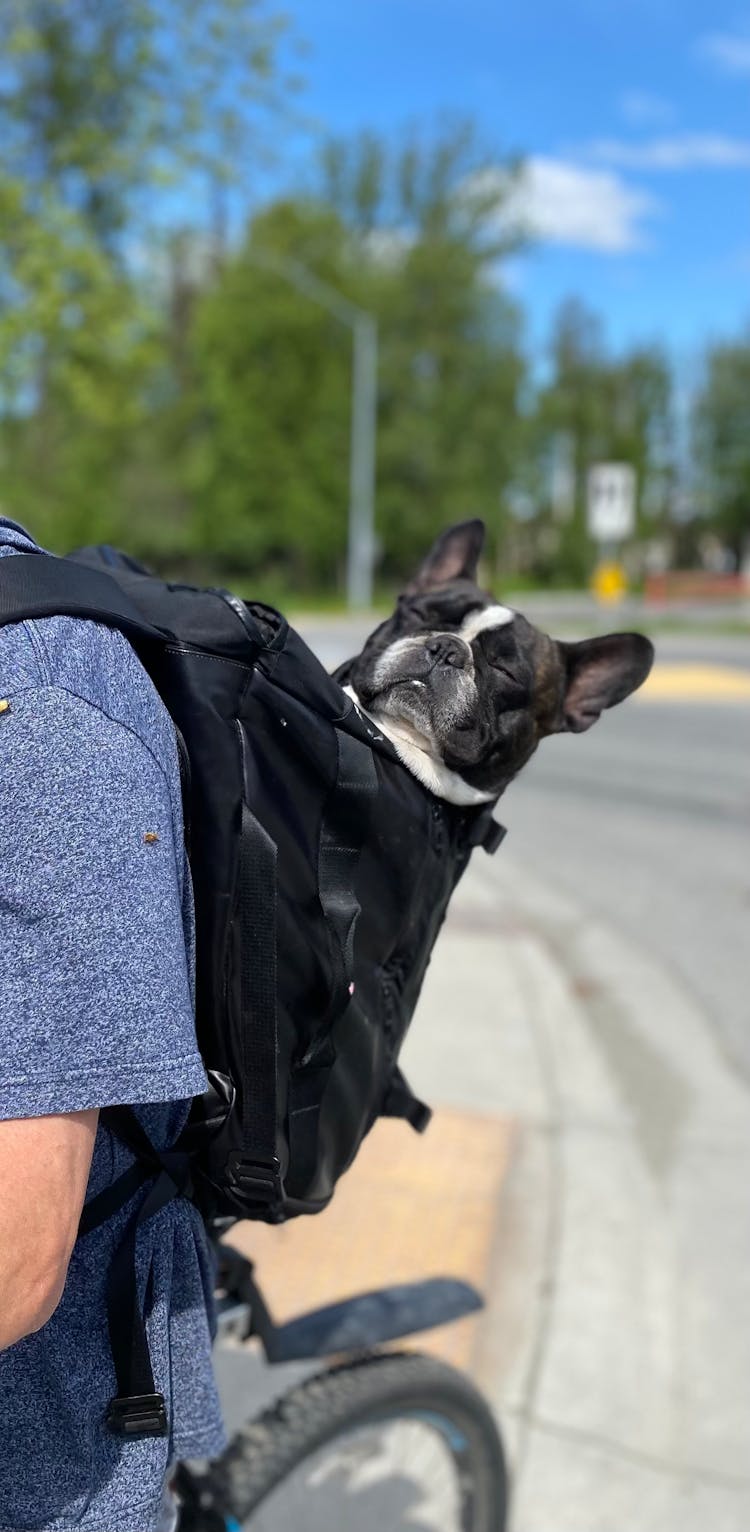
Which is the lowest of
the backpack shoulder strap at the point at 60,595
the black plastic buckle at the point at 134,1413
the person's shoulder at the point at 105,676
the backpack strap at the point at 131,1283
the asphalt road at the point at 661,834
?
the asphalt road at the point at 661,834

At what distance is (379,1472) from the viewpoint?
2111mm

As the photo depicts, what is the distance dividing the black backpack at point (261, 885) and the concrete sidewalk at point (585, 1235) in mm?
1790

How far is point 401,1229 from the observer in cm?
340

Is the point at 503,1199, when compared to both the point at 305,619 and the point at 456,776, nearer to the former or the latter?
the point at 456,776

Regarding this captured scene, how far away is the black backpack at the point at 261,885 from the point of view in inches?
43.8

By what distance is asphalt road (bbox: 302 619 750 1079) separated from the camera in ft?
19.6

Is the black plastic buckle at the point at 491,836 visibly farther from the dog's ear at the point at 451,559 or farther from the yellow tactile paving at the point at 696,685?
the yellow tactile paving at the point at 696,685

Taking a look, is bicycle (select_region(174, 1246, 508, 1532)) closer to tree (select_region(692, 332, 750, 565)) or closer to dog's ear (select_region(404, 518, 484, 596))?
dog's ear (select_region(404, 518, 484, 596))

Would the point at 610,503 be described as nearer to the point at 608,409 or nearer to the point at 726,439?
the point at 608,409

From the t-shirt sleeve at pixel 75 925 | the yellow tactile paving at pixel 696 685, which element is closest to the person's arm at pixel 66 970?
the t-shirt sleeve at pixel 75 925

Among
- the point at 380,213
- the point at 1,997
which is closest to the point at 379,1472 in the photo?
the point at 1,997

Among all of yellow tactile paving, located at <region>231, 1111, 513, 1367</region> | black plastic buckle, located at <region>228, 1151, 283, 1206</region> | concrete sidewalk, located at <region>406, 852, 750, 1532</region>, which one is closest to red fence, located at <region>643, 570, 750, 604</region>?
concrete sidewalk, located at <region>406, 852, 750, 1532</region>

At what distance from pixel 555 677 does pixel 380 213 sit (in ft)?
122

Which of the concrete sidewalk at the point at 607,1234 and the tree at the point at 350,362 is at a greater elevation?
the tree at the point at 350,362
